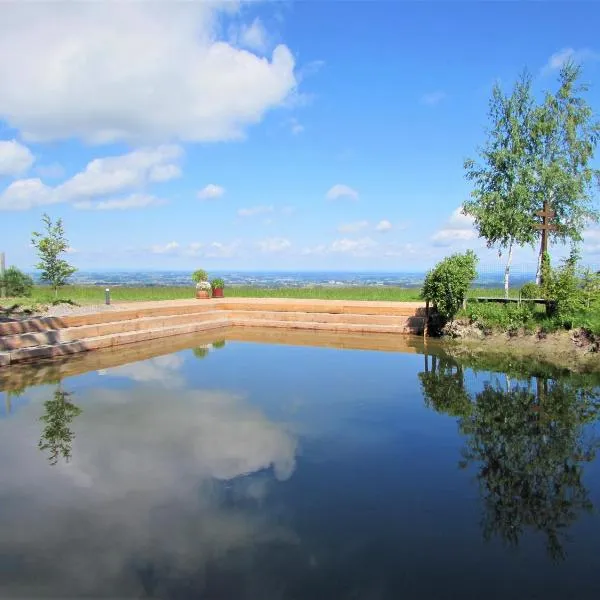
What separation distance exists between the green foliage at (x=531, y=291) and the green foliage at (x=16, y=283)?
60.1 feet

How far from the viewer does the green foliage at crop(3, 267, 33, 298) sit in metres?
21.1

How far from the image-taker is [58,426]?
643 centimetres

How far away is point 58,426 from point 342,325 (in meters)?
10.9

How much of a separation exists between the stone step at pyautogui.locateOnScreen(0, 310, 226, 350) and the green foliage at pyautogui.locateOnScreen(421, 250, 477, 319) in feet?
24.1

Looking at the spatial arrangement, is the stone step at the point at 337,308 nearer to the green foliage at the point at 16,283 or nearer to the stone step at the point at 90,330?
the stone step at the point at 90,330

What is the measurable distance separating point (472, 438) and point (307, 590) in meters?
3.51

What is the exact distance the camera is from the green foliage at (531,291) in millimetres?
13382

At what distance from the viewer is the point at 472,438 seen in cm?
605

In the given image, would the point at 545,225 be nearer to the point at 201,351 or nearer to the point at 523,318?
the point at 523,318

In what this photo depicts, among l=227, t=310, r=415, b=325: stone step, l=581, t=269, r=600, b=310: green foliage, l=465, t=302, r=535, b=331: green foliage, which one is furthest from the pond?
l=227, t=310, r=415, b=325: stone step

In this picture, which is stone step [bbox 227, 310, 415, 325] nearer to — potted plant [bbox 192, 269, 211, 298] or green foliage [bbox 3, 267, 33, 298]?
potted plant [bbox 192, 269, 211, 298]

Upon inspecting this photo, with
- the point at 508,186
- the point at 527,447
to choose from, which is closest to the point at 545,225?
the point at 508,186

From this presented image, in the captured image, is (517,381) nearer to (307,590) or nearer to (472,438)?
(472,438)

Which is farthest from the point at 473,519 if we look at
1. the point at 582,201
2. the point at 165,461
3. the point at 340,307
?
the point at 582,201
